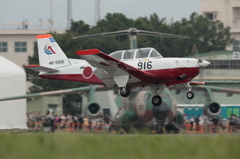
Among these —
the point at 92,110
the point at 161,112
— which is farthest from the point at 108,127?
the point at 161,112

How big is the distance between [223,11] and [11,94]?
5818 centimetres

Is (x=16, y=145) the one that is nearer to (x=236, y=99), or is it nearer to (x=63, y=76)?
(x=63, y=76)

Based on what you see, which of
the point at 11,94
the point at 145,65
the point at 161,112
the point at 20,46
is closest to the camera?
the point at 145,65

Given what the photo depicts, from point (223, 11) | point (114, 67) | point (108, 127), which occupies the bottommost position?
point (108, 127)

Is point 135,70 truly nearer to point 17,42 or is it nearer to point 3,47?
point 17,42

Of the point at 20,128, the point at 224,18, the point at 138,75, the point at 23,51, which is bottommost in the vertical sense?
the point at 20,128

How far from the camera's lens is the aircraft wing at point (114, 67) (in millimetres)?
16953

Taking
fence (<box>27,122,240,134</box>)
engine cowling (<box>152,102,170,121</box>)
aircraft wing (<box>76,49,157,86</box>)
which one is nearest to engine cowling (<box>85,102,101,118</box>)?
fence (<box>27,122,240,134</box>)

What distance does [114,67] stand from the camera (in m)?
18.0

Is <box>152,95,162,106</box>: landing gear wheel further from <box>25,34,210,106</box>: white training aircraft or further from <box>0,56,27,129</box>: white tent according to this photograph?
<box>0,56,27,129</box>: white tent

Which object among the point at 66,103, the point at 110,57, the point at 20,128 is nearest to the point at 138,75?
the point at 110,57

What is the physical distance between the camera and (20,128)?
100ft

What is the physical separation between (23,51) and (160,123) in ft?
172

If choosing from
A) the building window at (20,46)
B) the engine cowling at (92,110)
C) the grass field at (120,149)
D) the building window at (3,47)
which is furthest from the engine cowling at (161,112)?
the building window at (3,47)
